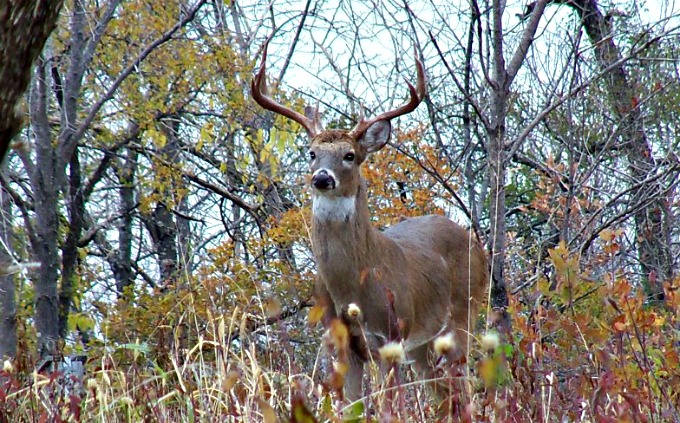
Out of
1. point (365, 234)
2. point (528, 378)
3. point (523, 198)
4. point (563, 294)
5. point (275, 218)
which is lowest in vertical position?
point (528, 378)

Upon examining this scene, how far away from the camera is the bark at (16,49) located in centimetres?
191

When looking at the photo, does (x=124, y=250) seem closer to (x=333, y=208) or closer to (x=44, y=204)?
(x=44, y=204)

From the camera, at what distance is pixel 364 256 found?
7.04 metres

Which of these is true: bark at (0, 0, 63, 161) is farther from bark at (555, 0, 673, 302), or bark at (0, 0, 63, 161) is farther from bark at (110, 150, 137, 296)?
bark at (110, 150, 137, 296)

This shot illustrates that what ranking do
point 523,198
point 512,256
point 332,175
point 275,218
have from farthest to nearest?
point 523,198 < point 275,218 < point 512,256 < point 332,175

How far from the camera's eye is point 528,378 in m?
3.80

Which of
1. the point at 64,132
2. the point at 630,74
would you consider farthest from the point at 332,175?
the point at 630,74

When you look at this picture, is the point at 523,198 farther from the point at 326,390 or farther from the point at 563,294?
the point at 326,390

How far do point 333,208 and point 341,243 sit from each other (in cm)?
24

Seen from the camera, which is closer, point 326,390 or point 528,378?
point 326,390

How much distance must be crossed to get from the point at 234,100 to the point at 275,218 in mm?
1259

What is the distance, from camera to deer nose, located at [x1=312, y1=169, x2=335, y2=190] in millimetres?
6807

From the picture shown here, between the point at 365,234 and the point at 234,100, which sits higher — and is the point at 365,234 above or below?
below

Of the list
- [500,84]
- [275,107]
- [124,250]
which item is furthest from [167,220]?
[500,84]
